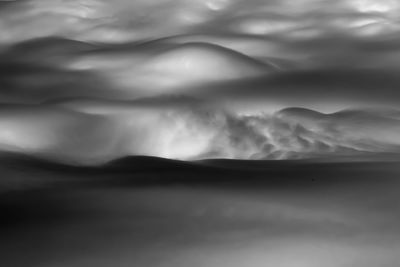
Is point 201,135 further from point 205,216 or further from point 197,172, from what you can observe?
point 205,216

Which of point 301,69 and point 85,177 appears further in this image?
point 301,69

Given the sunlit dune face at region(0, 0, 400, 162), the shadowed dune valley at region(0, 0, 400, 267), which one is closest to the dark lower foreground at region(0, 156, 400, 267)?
the shadowed dune valley at region(0, 0, 400, 267)

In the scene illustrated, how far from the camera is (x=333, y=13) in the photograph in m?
1.74

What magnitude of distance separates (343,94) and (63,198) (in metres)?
0.66

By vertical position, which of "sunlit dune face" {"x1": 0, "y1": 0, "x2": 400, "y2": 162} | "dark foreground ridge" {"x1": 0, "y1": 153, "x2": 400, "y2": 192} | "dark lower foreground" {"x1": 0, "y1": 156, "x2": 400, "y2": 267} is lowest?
"dark lower foreground" {"x1": 0, "y1": 156, "x2": 400, "y2": 267}

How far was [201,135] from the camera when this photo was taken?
885 millimetres

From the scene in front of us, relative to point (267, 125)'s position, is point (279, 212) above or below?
below

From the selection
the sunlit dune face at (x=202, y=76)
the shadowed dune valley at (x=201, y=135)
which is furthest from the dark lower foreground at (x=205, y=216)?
the sunlit dune face at (x=202, y=76)

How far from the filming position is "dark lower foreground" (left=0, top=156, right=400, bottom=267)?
46 cm

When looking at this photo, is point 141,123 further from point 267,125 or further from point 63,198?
point 63,198

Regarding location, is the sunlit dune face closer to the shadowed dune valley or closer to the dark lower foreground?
the shadowed dune valley

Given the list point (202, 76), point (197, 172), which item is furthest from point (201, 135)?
point (202, 76)

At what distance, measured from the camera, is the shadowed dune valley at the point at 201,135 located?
1.60 feet

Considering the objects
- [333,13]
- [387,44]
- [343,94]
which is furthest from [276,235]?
[333,13]
